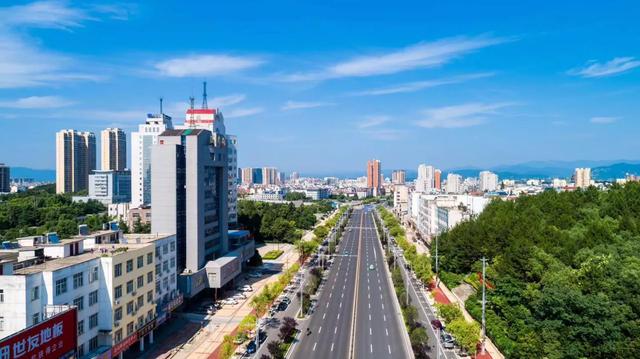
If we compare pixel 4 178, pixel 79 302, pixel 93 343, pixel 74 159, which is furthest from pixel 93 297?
pixel 4 178

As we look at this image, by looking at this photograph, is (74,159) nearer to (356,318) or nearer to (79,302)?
(356,318)

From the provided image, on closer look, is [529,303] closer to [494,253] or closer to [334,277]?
[494,253]

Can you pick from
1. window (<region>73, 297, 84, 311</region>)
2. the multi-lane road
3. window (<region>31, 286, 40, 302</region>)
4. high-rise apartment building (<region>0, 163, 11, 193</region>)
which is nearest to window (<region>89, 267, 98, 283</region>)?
window (<region>73, 297, 84, 311</region>)

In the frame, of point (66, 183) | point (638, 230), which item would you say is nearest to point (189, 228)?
point (638, 230)

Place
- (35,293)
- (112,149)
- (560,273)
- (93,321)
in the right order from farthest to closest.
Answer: (112,149) < (560,273) < (93,321) < (35,293)

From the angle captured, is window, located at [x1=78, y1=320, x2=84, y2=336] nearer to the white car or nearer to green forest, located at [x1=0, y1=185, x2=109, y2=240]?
the white car

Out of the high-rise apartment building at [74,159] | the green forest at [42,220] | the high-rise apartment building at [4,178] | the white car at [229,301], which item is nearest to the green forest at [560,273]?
the white car at [229,301]
